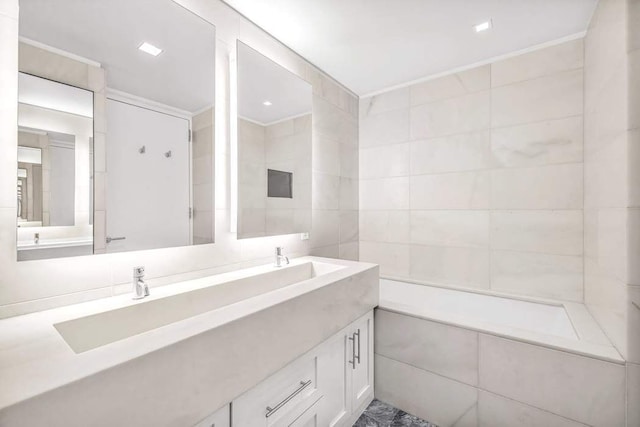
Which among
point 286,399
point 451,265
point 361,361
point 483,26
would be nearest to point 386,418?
point 361,361

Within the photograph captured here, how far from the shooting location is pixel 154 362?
0.71 metres

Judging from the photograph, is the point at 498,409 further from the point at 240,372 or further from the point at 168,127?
the point at 168,127

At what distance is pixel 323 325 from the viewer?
128 centimetres

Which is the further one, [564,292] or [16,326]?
[564,292]

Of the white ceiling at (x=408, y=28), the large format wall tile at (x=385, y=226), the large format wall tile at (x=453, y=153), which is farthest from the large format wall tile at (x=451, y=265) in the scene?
the white ceiling at (x=408, y=28)

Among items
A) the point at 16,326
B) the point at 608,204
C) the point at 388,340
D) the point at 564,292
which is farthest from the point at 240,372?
the point at 564,292

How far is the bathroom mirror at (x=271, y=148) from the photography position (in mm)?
1753

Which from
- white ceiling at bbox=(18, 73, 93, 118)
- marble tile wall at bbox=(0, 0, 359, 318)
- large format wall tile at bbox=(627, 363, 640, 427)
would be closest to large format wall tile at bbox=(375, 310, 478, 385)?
large format wall tile at bbox=(627, 363, 640, 427)

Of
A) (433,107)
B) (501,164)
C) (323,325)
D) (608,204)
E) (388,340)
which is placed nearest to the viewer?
(323,325)

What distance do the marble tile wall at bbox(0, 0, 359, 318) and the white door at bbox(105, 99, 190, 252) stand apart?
8 cm

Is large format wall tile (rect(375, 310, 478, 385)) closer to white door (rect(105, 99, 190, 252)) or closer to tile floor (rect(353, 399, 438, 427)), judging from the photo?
tile floor (rect(353, 399, 438, 427))

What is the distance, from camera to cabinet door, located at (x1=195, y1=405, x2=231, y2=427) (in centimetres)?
88

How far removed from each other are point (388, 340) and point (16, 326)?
67.3 inches

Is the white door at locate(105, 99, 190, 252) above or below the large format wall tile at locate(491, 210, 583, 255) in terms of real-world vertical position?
above
